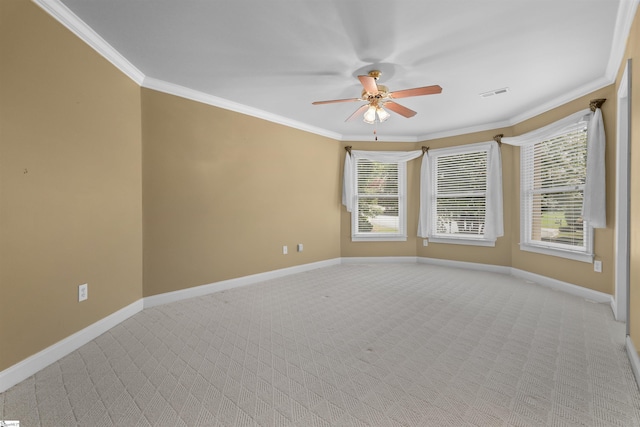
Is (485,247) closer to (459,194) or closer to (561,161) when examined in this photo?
(459,194)

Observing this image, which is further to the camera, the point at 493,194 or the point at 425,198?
the point at 425,198

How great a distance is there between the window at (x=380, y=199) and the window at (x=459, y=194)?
563mm

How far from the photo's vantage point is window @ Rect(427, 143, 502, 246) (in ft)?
16.2

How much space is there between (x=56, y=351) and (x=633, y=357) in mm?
3978

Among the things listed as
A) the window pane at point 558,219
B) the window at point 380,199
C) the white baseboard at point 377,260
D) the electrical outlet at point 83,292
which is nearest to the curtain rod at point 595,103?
the window pane at point 558,219

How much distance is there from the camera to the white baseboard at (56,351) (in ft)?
5.67

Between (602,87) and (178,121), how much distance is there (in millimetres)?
4804

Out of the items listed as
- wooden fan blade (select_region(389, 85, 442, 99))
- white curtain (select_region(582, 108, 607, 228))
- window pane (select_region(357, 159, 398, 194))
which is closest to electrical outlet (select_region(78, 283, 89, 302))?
wooden fan blade (select_region(389, 85, 442, 99))

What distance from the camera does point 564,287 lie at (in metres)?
3.66

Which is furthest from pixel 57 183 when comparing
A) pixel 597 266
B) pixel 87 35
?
pixel 597 266

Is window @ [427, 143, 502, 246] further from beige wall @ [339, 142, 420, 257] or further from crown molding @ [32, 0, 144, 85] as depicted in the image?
crown molding @ [32, 0, 144, 85]

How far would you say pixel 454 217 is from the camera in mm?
5316

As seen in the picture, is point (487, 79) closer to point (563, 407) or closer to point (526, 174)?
point (526, 174)

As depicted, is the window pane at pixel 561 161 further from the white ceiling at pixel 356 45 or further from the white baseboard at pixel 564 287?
the white baseboard at pixel 564 287
